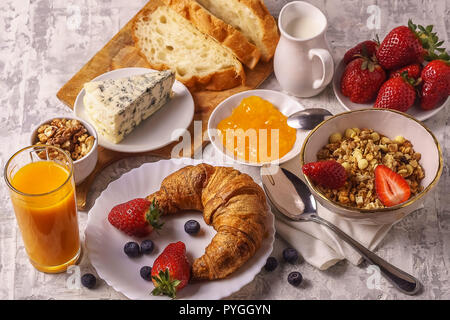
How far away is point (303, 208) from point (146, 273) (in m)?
0.62

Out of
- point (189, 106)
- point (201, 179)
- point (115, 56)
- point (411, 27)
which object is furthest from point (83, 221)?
point (411, 27)

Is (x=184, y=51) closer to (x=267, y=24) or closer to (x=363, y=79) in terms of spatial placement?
(x=267, y=24)

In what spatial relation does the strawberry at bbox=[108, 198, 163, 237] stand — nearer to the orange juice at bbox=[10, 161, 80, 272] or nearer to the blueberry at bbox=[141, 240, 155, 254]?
the blueberry at bbox=[141, 240, 155, 254]

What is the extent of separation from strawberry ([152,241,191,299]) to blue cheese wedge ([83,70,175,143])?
0.63m

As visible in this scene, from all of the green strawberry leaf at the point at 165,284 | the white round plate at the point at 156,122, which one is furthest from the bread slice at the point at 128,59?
the green strawberry leaf at the point at 165,284

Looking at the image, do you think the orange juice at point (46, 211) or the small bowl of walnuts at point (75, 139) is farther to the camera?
the small bowl of walnuts at point (75, 139)

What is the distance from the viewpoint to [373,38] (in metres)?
3.09

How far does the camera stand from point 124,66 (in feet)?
9.75

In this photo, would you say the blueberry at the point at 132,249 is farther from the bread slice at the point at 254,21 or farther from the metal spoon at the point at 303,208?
the bread slice at the point at 254,21

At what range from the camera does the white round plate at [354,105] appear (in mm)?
2717

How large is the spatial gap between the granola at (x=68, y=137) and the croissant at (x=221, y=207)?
1.04 ft

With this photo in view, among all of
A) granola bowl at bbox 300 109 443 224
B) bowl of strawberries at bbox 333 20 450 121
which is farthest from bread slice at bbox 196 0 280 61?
granola bowl at bbox 300 109 443 224

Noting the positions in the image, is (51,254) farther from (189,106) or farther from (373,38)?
(373,38)

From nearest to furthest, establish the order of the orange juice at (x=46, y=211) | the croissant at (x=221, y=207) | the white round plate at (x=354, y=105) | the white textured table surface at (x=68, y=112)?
1. the orange juice at (x=46, y=211)
2. the croissant at (x=221, y=207)
3. the white textured table surface at (x=68, y=112)
4. the white round plate at (x=354, y=105)
